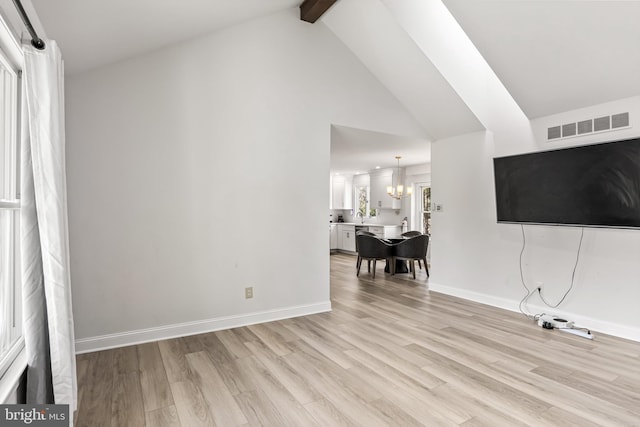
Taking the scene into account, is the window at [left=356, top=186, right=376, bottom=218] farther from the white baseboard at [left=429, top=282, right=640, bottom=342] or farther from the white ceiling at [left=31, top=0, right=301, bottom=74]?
the white ceiling at [left=31, top=0, right=301, bottom=74]

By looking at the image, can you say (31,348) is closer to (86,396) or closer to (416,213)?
(86,396)

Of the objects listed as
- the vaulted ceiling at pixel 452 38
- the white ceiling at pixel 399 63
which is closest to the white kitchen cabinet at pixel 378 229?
the white ceiling at pixel 399 63

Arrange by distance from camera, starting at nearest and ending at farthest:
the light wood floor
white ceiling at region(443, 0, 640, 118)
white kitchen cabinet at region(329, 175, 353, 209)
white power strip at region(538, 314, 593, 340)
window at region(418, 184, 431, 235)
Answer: the light wood floor → white ceiling at region(443, 0, 640, 118) → white power strip at region(538, 314, 593, 340) → window at region(418, 184, 431, 235) → white kitchen cabinet at region(329, 175, 353, 209)

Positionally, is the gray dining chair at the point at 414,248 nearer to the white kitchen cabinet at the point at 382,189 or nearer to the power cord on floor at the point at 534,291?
the power cord on floor at the point at 534,291

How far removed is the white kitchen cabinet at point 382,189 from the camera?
27.0ft

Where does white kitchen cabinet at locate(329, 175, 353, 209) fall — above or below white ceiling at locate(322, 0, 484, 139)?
below

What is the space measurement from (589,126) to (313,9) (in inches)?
120

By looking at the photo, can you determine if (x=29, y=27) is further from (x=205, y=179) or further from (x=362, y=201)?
(x=362, y=201)

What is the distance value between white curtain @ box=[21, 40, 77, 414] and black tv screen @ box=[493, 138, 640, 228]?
154 inches

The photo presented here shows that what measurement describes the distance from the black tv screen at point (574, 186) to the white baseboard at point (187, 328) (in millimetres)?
Answer: 2451

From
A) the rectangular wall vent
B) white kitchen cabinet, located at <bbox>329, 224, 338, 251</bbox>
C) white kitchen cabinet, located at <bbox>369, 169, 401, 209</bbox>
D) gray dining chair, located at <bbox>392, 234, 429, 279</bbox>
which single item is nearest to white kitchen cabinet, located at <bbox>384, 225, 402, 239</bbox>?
white kitchen cabinet, located at <bbox>369, 169, 401, 209</bbox>

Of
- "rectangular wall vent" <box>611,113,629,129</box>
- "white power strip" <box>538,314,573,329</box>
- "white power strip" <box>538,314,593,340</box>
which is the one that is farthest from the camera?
"white power strip" <box>538,314,573,329</box>

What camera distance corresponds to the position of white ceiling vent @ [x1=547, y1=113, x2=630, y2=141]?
3217 millimetres

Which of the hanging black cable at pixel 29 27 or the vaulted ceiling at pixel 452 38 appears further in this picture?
the vaulted ceiling at pixel 452 38
